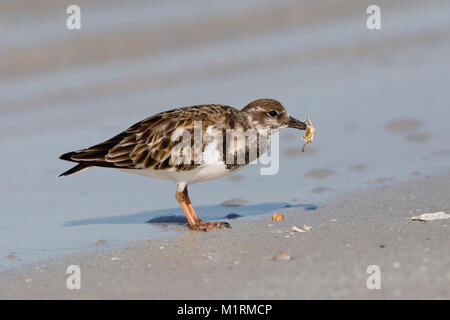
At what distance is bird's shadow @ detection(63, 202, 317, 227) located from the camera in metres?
6.09

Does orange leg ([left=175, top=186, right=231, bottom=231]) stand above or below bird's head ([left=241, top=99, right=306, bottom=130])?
below

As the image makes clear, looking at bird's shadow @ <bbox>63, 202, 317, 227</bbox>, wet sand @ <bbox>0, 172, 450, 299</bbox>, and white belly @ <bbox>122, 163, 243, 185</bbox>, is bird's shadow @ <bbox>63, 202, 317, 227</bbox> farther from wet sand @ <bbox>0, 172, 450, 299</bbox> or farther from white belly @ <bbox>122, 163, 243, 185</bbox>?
white belly @ <bbox>122, 163, 243, 185</bbox>

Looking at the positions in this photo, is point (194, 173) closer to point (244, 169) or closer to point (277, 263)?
point (277, 263)

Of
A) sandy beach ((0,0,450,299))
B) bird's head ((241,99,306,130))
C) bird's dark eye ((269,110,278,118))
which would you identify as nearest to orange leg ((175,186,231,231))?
sandy beach ((0,0,450,299))

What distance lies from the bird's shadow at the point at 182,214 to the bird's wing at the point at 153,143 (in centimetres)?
53

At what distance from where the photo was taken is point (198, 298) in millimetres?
4098

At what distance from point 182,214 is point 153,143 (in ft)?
2.55

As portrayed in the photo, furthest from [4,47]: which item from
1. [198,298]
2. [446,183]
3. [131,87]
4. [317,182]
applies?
[198,298]

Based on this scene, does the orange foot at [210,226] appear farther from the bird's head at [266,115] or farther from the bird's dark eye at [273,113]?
the bird's dark eye at [273,113]

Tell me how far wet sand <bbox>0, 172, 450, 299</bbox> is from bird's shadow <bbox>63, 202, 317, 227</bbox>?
313 mm

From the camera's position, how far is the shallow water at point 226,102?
6406 millimetres

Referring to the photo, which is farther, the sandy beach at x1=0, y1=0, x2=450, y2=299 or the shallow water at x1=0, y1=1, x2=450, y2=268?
the shallow water at x1=0, y1=1, x2=450, y2=268

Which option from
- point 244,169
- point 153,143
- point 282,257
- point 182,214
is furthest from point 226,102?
point 282,257
